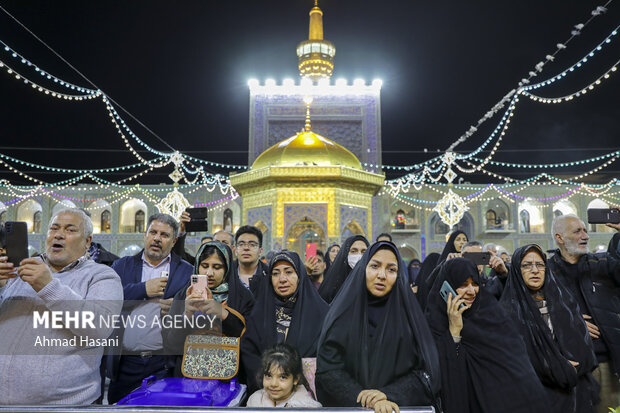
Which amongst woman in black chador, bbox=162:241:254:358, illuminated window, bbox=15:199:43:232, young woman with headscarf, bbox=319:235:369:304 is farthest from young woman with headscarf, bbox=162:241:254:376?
illuminated window, bbox=15:199:43:232

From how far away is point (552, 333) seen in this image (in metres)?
2.71

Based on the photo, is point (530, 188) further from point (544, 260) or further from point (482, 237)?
point (544, 260)

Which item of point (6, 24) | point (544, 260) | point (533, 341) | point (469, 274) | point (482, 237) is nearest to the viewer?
point (469, 274)

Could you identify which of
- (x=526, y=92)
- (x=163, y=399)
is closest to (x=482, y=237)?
(x=526, y=92)

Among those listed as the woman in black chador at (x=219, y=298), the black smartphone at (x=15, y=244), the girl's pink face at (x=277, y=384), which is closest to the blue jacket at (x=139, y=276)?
the woman in black chador at (x=219, y=298)

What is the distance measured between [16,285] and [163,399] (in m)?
0.86

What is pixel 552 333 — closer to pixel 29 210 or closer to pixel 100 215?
pixel 100 215

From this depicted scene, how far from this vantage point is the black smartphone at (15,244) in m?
1.99

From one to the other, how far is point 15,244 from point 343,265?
7.85 feet

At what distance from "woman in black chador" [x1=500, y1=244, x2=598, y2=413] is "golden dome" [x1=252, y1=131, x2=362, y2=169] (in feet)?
23.8

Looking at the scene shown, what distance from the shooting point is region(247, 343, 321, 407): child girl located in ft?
7.14

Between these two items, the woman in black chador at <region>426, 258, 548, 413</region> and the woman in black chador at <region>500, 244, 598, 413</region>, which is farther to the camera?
the woman in black chador at <region>500, 244, 598, 413</region>

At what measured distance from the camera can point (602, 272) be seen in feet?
10.6

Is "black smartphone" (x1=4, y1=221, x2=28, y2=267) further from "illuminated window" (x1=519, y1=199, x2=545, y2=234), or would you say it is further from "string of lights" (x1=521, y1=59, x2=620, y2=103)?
"illuminated window" (x1=519, y1=199, x2=545, y2=234)
